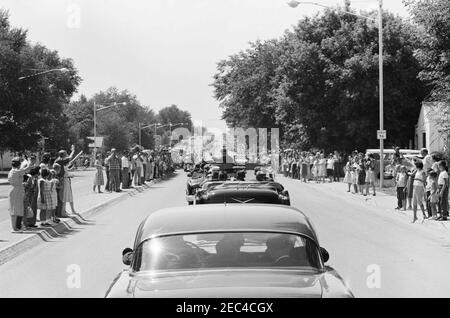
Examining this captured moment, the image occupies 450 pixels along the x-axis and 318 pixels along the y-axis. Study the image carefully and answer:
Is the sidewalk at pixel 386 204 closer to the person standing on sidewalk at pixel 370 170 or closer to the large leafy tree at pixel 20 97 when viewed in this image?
the person standing on sidewalk at pixel 370 170

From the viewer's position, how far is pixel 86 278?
11.3 meters

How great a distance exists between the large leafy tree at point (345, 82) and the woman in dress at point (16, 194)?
34.5m

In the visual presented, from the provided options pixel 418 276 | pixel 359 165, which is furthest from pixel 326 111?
pixel 418 276

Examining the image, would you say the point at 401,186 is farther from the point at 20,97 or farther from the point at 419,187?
the point at 20,97

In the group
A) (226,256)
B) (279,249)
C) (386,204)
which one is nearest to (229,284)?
(226,256)

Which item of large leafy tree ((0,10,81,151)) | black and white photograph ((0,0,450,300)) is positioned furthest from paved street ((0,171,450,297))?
large leafy tree ((0,10,81,151))

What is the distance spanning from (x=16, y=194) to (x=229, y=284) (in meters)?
11.9

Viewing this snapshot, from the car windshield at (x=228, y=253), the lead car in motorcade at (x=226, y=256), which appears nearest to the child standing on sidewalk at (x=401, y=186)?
the lead car in motorcade at (x=226, y=256)

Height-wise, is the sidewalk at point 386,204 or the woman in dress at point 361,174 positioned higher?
the woman in dress at point 361,174

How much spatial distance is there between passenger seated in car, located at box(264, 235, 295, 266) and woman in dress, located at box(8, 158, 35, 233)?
36.5 feet

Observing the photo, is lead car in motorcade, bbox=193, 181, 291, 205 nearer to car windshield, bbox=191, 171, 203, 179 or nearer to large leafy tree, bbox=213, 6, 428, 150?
car windshield, bbox=191, 171, 203, 179

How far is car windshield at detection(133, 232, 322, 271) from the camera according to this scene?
20.3 ft

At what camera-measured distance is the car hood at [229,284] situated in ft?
17.2

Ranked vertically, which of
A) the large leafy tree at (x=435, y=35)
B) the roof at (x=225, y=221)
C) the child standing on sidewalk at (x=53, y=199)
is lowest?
the child standing on sidewalk at (x=53, y=199)
